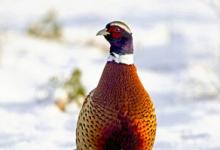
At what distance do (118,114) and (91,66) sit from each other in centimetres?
674

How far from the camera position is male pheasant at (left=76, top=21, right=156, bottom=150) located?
16.9 ft

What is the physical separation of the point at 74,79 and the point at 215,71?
9.16 ft

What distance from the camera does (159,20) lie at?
16422mm

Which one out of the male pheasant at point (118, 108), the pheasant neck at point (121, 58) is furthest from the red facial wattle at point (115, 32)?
the pheasant neck at point (121, 58)

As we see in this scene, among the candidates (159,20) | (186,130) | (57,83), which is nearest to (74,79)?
(57,83)

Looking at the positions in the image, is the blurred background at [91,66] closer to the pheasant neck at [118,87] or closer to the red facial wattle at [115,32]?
the pheasant neck at [118,87]

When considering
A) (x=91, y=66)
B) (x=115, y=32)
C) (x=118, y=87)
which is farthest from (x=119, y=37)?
(x=91, y=66)

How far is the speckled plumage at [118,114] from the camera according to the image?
5.16 metres

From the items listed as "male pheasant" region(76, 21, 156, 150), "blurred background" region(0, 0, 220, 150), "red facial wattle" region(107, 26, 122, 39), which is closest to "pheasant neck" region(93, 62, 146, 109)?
"male pheasant" region(76, 21, 156, 150)

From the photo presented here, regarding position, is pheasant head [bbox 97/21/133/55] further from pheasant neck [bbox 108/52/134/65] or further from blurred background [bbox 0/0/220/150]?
blurred background [bbox 0/0/220/150]

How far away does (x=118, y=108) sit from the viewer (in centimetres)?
516

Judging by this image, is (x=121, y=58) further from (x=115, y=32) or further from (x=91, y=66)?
(x=91, y=66)

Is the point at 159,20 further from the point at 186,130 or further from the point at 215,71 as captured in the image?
the point at 186,130

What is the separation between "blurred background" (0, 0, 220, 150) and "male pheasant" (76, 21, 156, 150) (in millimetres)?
1510
